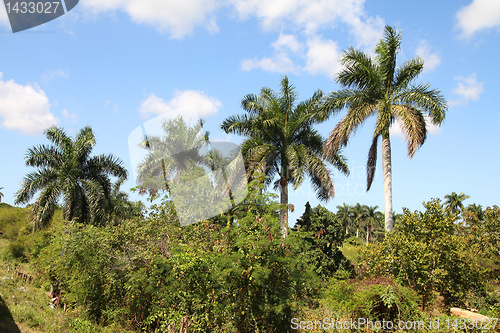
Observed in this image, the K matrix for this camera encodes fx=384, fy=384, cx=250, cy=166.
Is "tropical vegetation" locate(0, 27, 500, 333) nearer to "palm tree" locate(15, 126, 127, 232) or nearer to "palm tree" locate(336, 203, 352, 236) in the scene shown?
"palm tree" locate(15, 126, 127, 232)

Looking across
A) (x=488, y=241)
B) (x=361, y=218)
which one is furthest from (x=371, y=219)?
(x=488, y=241)

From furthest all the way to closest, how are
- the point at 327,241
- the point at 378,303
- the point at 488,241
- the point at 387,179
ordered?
the point at 488,241 → the point at 327,241 → the point at 387,179 → the point at 378,303

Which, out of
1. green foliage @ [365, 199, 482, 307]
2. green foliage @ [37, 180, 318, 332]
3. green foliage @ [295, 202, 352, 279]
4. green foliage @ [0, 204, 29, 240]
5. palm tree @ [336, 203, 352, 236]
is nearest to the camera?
green foliage @ [37, 180, 318, 332]

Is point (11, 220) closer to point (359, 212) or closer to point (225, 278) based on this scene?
point (225, 278)

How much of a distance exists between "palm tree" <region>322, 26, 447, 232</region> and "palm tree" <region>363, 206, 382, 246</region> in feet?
194

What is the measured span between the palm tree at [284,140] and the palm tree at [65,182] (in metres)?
9.36

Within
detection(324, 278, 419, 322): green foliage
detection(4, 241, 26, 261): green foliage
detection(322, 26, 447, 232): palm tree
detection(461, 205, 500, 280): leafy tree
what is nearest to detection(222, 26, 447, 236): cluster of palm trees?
detection(322, 26, 447, 232): palm tree

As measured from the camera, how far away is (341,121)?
61.1ft

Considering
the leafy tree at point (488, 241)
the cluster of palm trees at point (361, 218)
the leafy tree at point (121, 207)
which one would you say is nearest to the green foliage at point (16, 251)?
the leafy tree at point (121, 207)

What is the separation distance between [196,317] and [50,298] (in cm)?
1143

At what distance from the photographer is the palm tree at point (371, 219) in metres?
74.6

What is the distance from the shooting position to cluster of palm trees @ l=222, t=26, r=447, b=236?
17422 millimetres

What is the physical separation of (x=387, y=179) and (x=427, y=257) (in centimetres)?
536

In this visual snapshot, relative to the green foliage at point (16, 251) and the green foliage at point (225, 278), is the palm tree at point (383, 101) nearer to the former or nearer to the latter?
the green foliage at point (225, 278)
